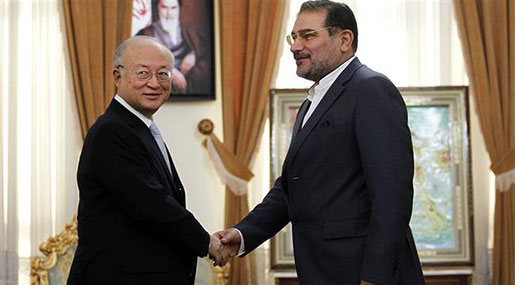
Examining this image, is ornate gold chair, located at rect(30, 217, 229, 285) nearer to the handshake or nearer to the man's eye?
the handshake

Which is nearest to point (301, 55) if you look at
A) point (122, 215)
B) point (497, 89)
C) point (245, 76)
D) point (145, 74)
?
point (145, 74)

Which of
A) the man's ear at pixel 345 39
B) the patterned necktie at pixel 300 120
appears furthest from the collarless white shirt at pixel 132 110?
the man's ear at pixel 345 39

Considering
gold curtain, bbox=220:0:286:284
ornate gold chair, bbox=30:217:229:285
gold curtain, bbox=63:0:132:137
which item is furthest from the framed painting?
gold curtain, bbox=63:0:132:137

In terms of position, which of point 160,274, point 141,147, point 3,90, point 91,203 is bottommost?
point 160,274

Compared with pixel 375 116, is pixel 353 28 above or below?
above

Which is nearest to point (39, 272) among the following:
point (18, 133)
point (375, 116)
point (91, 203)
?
point (18, 133)

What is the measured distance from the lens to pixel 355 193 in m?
2.87

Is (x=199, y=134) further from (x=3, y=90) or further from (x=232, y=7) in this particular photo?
(x=3, y=90)

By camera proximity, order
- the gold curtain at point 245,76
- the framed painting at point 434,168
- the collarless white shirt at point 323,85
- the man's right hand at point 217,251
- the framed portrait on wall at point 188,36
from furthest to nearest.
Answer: the framed portrait on wall at point 188,36 → the gold curtain at point 245,76 → the framed painting at point 434,168 → the man's right hand at point 217,251 → the collarless white shirt at point 323,85

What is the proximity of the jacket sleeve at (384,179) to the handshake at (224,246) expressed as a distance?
0.93 meters

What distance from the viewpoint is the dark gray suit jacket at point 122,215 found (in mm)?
2963

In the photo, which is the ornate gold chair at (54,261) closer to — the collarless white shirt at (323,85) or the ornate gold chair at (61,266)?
the ornate gold chair at (61,266)

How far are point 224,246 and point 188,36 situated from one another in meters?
2.91

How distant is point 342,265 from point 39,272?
105 inches
